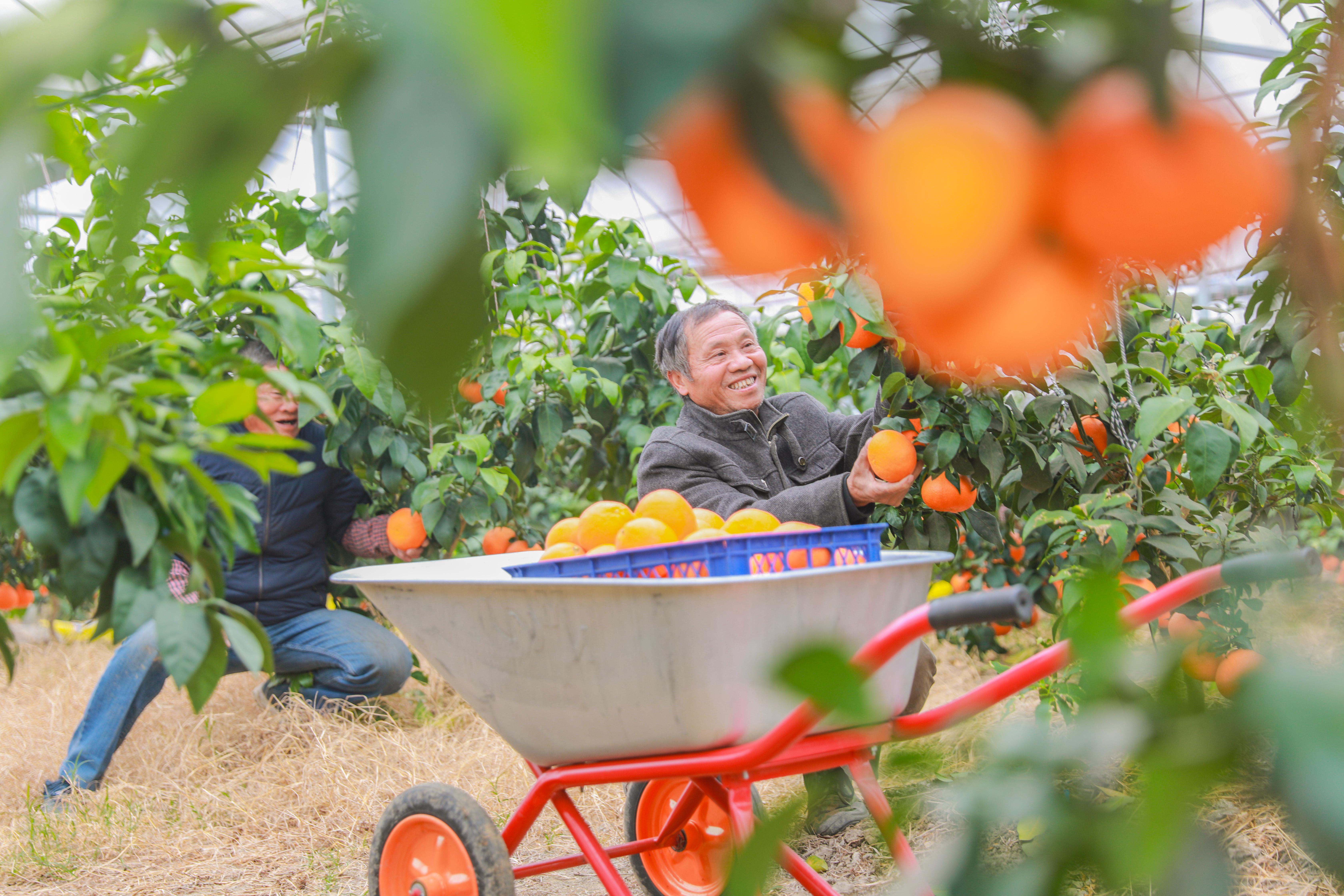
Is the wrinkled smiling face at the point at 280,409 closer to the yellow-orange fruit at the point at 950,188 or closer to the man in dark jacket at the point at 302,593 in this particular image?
the man in dark jacket at the point at 302,593

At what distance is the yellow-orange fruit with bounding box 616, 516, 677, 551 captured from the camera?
116cm

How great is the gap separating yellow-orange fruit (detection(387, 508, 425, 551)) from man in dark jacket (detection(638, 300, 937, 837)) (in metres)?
0.70

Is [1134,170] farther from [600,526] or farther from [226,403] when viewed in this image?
[600,526]

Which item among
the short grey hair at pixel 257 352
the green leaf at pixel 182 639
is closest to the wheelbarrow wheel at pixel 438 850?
the green leaf at pixel 182 639

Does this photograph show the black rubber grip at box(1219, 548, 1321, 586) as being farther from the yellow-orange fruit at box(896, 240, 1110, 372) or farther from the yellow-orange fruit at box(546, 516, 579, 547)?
the yellow-orange fruit at box(546, 516, 579, 547)

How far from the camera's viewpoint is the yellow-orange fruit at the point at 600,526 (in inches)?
50.4

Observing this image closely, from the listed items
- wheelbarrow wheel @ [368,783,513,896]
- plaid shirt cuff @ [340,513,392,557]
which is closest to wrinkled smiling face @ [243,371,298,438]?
plaid shirt cuff @ [340,513,392,557]

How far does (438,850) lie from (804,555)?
0.67 meters

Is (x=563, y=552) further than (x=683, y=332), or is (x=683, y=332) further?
(x=683, y=332)

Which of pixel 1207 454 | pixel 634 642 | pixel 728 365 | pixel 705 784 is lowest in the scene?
pixel 705 784

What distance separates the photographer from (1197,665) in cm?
27

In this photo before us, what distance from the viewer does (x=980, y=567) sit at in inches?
129

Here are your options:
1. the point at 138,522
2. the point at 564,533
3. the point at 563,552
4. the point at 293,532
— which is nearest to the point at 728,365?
the point at 564,533

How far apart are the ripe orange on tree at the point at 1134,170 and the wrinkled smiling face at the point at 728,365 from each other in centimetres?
164
